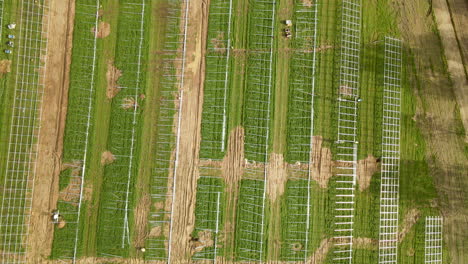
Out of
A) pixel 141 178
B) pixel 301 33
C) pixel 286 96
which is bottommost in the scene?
pixel 141 178

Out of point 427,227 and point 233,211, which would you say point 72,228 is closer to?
point 233,211

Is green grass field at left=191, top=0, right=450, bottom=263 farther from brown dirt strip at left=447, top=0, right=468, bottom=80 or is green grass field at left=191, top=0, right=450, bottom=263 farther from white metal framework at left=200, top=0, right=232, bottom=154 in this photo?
brown dirt strip at left=447, top=0, right=468, bottom=80

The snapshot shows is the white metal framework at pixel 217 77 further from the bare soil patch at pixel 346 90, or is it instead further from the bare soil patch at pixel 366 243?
the bare soil patch at pixel 366 243

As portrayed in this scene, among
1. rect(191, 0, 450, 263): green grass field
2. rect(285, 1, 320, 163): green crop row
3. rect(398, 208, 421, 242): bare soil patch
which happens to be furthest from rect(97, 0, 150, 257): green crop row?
rect(398, 208, 421, 242): bare soil patch

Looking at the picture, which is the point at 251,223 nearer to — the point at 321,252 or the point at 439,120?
the point at 321,252

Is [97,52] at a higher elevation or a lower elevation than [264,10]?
lower

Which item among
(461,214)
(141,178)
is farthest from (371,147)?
(141,178)

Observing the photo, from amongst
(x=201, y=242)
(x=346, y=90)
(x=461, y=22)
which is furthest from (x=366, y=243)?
(x=461, y=22)
